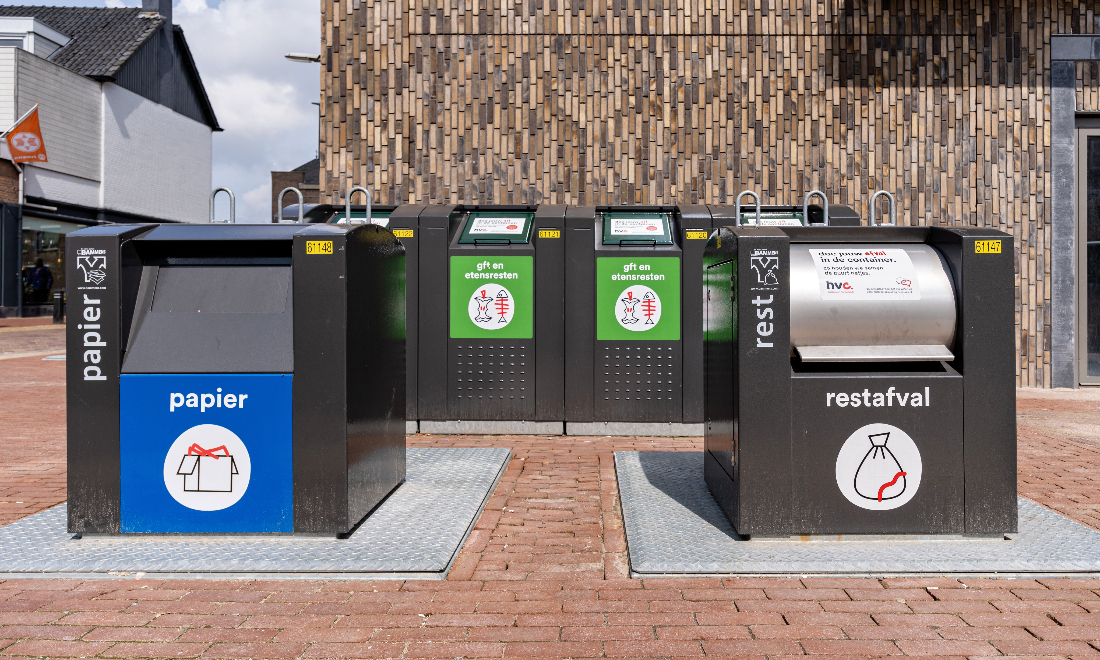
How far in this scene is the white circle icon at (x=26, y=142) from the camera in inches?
971

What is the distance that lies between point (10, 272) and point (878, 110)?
2655 centimetres

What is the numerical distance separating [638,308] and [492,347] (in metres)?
1.34

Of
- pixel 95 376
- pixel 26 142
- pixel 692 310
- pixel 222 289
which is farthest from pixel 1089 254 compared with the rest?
pixel 26 142

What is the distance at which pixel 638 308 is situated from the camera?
272 inches

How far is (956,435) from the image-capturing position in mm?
3863

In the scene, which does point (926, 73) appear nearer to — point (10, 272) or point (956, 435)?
point (956, 435)

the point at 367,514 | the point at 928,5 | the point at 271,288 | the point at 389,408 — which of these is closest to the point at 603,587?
the point at 367,514

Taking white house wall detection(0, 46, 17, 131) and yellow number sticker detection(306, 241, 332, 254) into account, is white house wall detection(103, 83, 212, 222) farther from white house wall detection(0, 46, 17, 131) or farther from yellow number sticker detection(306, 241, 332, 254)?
yellow number sticker detection(306, 241, 332, 254)

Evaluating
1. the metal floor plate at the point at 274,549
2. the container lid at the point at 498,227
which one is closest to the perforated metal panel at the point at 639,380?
the container lid at the point at 498,227

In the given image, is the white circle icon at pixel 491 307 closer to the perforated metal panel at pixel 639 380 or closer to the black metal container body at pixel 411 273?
the black metal container body at pixel 411 273

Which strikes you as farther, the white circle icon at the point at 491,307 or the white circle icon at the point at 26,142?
the white circle icon at the point at 26,142

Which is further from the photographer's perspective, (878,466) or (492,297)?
(492,297)

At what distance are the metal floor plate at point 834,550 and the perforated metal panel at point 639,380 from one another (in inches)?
96.7

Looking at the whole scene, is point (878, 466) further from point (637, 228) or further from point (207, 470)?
point (637, 228)
